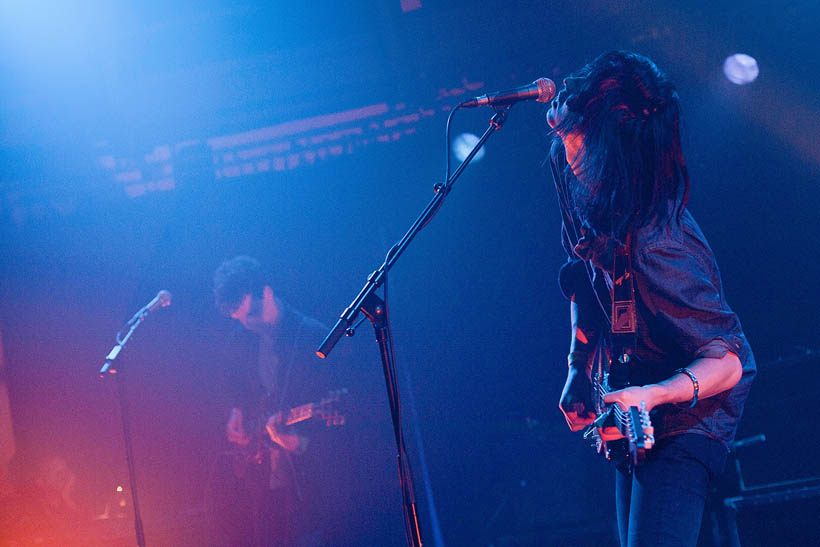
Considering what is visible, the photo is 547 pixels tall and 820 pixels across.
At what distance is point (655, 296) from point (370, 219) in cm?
417

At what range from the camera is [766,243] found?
14.0 feet

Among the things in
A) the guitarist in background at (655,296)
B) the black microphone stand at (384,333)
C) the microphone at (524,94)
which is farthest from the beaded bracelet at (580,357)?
the microphone at (524,94)

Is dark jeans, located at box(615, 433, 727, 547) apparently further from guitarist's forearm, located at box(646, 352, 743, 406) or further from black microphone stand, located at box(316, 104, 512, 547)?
black microphone stand, located at box(316, 104, 512, 547)

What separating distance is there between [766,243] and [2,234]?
247 inches

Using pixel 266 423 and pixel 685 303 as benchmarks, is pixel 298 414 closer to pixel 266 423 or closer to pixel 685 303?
pixel 266 423

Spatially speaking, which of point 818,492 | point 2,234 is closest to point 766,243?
point 818,492

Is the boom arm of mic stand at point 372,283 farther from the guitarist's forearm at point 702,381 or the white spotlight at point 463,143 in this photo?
the white spotlight at point 463,143

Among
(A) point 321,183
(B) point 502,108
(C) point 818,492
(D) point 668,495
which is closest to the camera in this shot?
(D) point 668,495

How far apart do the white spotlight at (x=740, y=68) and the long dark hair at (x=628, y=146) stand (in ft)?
10.7

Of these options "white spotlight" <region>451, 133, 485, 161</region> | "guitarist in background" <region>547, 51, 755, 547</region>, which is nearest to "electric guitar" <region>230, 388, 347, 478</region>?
"white spotlight" <region>451, 133, 485, 161</region>

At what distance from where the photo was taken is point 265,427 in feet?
15.1

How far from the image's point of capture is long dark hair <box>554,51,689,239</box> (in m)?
1.40

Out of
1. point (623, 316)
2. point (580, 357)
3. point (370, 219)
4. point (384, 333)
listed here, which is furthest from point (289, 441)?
point (623, 316)

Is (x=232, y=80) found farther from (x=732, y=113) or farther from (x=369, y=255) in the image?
(x=732, y=113)
